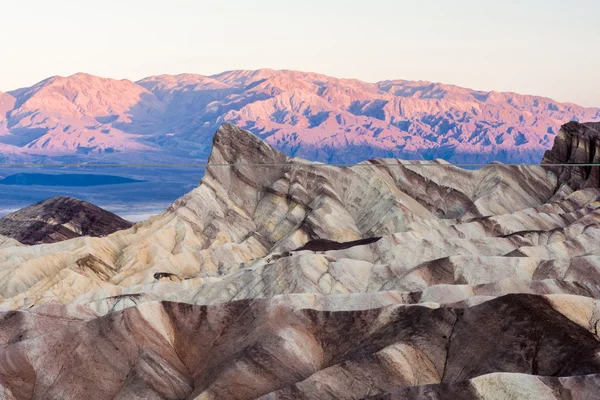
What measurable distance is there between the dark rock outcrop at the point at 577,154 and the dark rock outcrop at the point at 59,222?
66.2 m

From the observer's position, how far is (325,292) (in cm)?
5278

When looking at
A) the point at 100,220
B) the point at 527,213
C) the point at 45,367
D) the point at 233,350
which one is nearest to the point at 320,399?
the point at 233,350

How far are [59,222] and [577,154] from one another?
7684 centimetres

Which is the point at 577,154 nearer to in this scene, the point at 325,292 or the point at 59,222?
the point at 325,292

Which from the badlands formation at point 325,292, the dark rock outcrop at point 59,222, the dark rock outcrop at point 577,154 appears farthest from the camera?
the dark rock outcrop at point 59,222

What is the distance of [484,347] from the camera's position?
34.5 m

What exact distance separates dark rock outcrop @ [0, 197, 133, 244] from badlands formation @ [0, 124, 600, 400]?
141 ft

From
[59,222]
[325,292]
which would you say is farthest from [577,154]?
[59,222]

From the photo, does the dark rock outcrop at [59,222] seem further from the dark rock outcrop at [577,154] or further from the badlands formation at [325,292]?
the dark rock outcrop at [577,154]

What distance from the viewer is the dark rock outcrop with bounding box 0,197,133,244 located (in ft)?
408

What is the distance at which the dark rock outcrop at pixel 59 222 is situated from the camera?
4894 inches

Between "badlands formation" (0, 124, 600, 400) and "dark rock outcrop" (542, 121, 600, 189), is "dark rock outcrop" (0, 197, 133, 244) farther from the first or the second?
"dark rock outcrop" (542, 121, 600, 189)

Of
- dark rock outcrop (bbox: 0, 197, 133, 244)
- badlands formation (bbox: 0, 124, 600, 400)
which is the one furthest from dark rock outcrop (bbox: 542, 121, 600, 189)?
dark rock outcrop (bbox: 0, 197, 133, 244)

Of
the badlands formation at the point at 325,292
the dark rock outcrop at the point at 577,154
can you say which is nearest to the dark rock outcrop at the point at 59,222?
the badlands formation at the point at 325,292
